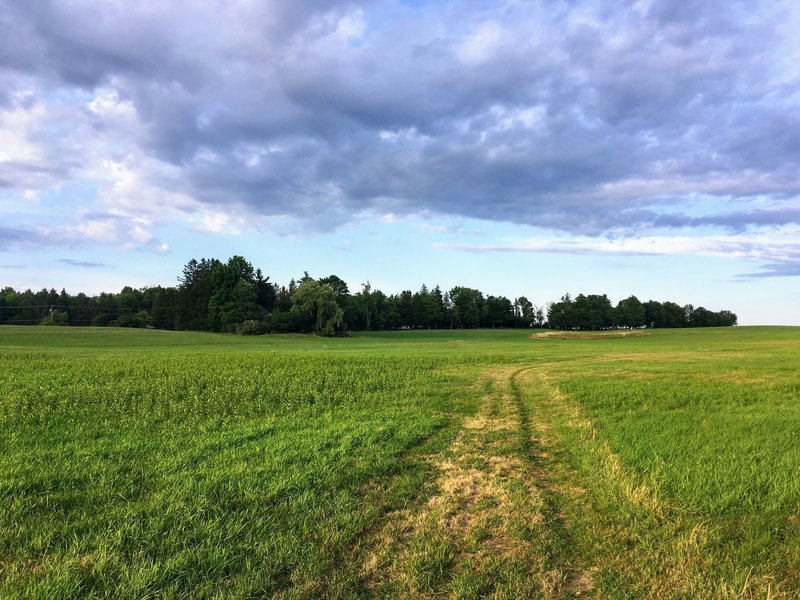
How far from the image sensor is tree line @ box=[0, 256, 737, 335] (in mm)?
81500

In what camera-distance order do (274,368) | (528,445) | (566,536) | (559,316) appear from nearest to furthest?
(566,536), (528,445), (274,368), (559,316)

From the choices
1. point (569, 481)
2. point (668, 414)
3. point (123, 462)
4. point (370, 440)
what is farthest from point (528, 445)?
point (123, 462)

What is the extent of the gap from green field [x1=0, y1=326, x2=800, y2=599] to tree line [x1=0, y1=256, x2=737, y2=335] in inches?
2652

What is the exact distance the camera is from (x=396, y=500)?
6047mm

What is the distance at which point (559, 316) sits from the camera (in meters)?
127

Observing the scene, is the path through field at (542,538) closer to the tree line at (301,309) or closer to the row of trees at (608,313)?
the tree line at (301,309)

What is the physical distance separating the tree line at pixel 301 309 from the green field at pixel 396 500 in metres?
67.4

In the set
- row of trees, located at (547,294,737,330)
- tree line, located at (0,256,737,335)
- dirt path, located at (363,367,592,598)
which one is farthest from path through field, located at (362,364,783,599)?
row of trees, located at (547,294,737,330)

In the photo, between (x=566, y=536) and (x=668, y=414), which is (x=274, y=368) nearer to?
(x=668, y=414)

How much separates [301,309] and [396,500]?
73.9 metres

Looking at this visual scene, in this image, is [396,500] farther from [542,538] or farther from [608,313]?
[608,313]

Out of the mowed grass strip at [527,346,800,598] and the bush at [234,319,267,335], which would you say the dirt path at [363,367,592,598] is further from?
the bush at [234,319,267,335]

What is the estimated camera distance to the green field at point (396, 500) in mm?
4262

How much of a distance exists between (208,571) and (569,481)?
15.8ft
